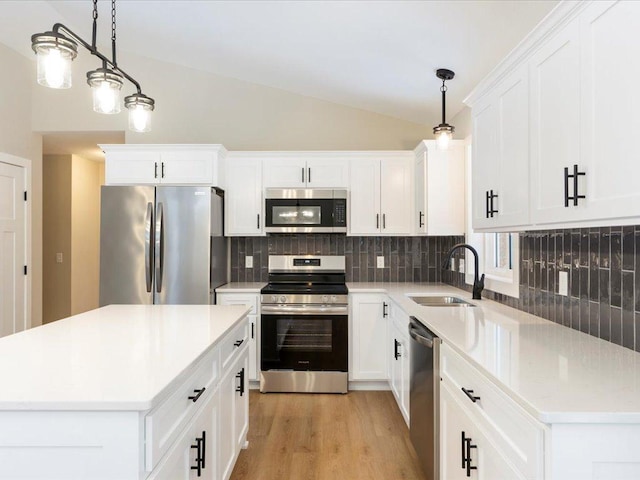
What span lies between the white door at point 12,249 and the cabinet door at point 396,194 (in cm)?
359

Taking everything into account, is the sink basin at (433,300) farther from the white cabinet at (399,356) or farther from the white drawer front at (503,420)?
the white drawer front at (503,420)

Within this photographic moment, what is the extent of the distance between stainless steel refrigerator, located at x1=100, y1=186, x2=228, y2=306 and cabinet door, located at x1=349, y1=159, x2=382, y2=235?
130 cm

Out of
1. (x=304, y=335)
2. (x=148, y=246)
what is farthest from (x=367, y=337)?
(x=148, y=246)

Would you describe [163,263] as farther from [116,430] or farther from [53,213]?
[53,213]

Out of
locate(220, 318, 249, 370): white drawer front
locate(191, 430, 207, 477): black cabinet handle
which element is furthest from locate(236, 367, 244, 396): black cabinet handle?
locate(191, 430, 207, 477): black cabinet handle

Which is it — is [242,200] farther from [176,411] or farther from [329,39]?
[176,411]

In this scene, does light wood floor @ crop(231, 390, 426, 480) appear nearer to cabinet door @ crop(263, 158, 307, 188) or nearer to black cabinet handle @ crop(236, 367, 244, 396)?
black cabinet handle @ crop(236, 367, 244, 396)

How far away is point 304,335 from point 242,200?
1.37 meters

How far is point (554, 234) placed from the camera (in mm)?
2129

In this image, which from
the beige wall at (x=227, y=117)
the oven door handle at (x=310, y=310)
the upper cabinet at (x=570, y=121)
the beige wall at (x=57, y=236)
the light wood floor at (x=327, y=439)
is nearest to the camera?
the upper cabinet at (x=570, y=121)

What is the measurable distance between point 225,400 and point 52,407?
103 centimetres

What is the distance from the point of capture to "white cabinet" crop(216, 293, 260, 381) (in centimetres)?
364

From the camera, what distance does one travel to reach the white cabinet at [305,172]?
3896mm

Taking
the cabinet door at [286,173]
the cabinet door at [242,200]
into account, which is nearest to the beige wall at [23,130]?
the cabinet door at [242,200]
